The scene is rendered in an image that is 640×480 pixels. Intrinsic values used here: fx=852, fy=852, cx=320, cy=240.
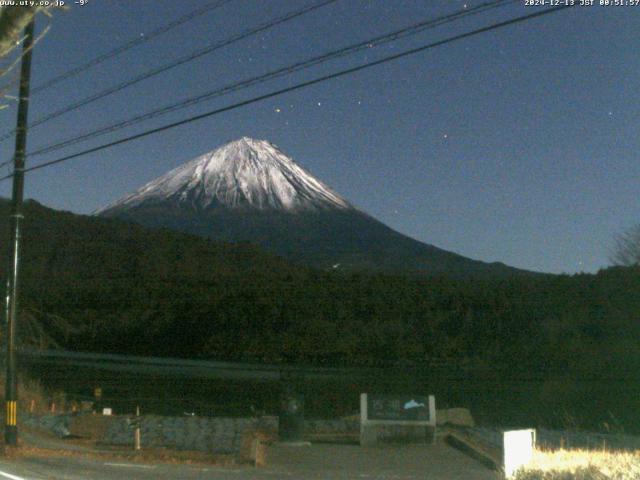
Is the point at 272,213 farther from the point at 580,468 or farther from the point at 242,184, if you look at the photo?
the point at 580,468

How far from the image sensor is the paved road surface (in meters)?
12.9

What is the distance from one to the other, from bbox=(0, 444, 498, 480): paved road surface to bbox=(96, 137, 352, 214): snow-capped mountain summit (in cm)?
11033

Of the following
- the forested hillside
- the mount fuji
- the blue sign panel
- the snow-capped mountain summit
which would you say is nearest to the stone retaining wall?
the blue sign panel

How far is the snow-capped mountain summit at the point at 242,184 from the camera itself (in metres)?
128

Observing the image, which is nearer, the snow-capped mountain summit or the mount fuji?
the mount fuji

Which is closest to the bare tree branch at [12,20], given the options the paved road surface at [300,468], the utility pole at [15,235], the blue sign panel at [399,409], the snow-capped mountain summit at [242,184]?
the paved road surface at [300,468]

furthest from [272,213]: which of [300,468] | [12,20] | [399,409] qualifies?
[12,20]

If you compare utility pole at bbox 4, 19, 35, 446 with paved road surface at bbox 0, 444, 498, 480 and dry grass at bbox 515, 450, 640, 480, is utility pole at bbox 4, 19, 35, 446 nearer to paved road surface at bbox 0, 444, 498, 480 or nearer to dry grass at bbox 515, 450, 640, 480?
paved road surface at bbox 0, 444, 498, 480

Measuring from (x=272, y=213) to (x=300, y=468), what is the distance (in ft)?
371

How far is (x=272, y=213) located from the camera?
127m

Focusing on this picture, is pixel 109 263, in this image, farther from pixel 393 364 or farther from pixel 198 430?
pixel 198 430

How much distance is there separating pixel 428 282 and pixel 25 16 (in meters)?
54.8

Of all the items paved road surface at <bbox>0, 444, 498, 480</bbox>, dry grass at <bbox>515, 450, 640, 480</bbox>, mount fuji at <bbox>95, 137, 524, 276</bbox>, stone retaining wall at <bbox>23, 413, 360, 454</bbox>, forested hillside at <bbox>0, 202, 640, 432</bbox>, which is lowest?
stone retaining wall at <bbox>23, 413, 360, 454</bbox>

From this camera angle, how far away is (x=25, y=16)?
5.03m
